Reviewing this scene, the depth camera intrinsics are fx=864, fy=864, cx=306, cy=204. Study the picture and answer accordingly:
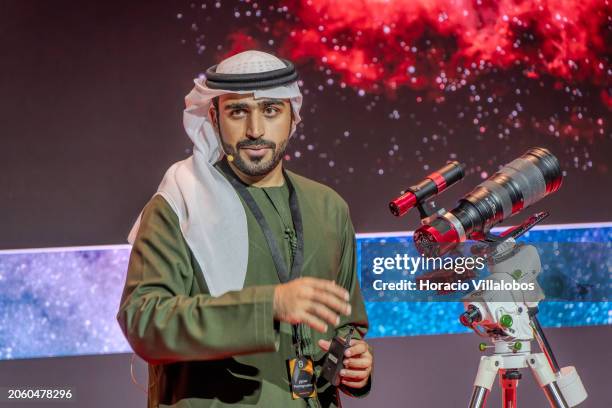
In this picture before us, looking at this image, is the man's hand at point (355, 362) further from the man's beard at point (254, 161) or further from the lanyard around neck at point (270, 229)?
the man's beard at point (254, 161)

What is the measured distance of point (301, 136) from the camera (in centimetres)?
392

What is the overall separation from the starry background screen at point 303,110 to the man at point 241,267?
1.28m

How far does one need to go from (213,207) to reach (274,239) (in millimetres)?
196

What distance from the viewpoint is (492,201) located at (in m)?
2.90

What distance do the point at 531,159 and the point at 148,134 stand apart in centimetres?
165

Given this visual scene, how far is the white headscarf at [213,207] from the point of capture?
2283 millimetres

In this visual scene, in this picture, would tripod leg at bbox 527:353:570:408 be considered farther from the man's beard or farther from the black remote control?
the man's beard

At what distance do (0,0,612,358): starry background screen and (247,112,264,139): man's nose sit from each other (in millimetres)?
1419

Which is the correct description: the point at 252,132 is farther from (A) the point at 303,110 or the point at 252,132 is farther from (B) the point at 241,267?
(A) the point at 303,110

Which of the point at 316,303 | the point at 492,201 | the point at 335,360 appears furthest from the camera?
the point at 492,201

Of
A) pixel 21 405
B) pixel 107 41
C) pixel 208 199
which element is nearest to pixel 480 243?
pixel 208 199

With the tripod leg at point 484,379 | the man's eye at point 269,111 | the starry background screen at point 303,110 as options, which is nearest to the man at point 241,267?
the man's eye at point 269,111

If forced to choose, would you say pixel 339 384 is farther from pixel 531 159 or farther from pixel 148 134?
pixel 148 134

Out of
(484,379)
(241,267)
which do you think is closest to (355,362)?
(241,267)
